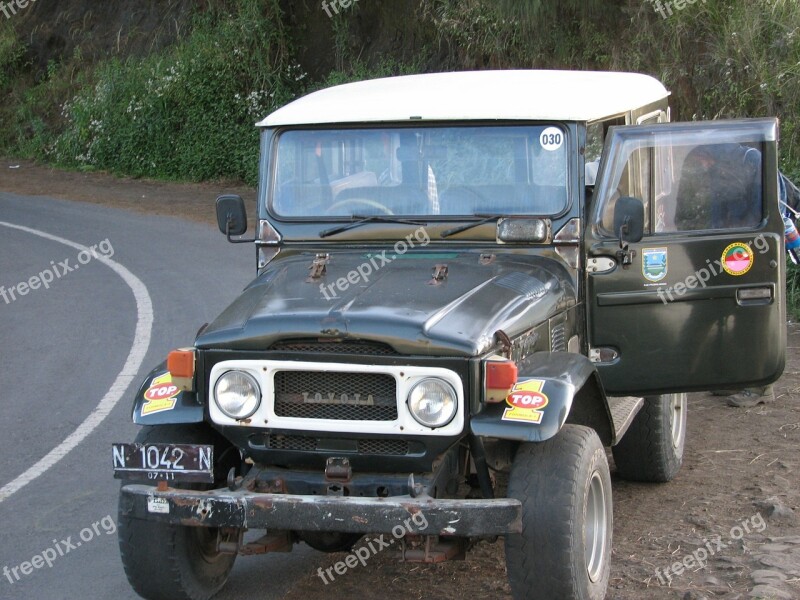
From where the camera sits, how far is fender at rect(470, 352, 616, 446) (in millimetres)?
4152

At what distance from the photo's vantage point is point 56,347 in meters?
10.4

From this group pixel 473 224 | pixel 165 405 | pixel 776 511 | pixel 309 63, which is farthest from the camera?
pixel 309 63

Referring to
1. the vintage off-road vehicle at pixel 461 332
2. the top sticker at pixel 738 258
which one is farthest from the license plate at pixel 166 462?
the top sticker at pixel 738 258

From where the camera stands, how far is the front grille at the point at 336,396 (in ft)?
14.1

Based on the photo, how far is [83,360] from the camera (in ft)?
32.4

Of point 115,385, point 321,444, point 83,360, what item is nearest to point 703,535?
point 321,444

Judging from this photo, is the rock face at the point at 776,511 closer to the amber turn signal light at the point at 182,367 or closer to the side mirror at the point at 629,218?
the side mirror at the point at 629,218

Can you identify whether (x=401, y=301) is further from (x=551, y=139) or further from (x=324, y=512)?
(x=551, y=139)

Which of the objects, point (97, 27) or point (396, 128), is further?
point (97, 27)

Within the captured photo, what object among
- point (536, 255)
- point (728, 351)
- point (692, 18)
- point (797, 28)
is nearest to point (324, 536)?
point (536, 255)

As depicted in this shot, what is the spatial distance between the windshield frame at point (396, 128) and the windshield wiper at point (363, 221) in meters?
0.02

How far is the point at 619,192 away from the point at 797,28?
372 inches

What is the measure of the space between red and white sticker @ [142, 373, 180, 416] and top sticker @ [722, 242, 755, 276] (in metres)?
2.68

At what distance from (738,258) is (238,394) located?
2545mm
